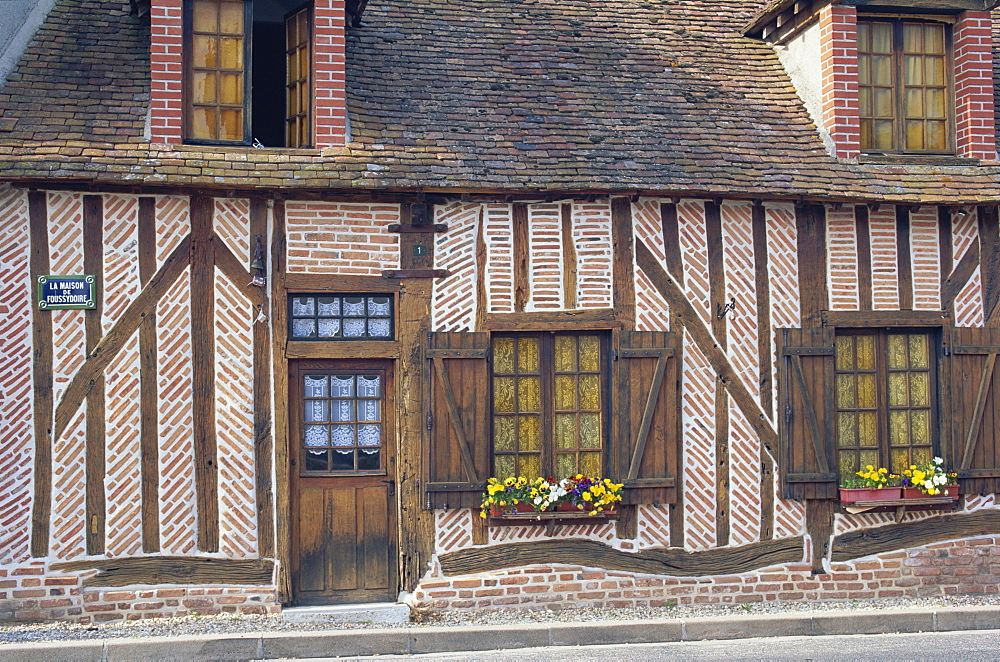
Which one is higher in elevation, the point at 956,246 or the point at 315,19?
the point at 315,19

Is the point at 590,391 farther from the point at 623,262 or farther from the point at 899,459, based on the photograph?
the point at 899,459

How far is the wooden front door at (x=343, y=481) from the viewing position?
305 inches

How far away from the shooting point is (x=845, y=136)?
28.5ft

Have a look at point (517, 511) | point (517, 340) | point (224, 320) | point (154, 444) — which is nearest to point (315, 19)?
point (224, 320)

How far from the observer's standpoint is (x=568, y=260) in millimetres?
8047

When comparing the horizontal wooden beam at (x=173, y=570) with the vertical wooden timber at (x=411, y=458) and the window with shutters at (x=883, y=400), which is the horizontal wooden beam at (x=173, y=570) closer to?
the vertical wooden timber at (x=411, y=458)

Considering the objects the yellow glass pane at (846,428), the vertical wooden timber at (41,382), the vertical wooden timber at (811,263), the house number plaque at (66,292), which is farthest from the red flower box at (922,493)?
the vertical wooden timber at (41,382)

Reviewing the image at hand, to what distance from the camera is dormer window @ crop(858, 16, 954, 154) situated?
29.4 feet

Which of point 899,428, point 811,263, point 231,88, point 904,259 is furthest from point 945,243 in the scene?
point 231,88

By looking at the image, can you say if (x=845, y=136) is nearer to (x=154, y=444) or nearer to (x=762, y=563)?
(x=762, y=563)

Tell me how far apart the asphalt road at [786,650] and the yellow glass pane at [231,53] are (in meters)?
4.83

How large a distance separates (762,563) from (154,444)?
5.02m

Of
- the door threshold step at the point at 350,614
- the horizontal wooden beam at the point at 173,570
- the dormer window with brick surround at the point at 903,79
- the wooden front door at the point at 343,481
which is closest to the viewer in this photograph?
the horizontal wooden beam at the point at 173,570

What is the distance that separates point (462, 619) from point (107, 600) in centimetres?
268
